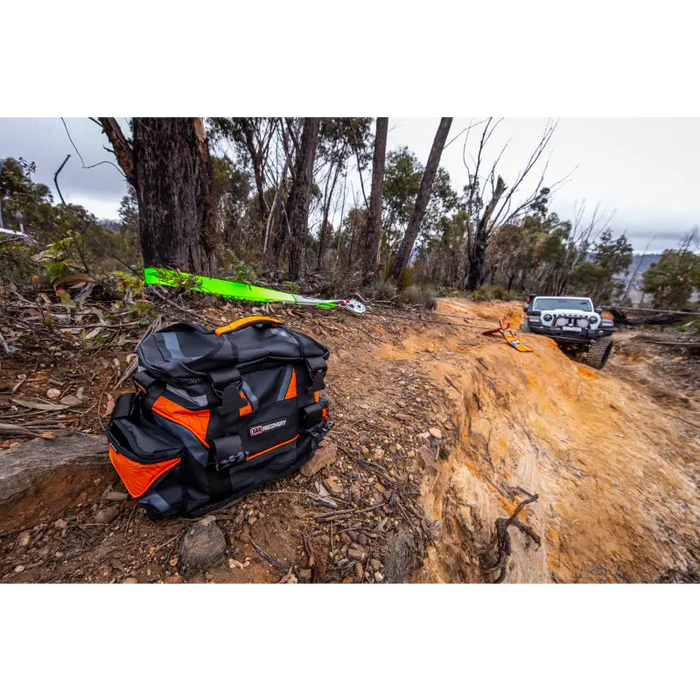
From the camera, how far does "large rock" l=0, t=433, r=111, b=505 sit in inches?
43.6

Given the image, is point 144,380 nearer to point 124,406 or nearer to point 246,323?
point 124,406

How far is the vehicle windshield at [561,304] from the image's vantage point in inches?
279

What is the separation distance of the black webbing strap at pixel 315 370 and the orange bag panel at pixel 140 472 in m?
0.71

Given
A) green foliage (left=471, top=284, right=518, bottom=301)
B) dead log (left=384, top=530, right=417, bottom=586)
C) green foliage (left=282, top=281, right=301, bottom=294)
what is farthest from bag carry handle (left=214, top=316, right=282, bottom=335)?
green foliage (left=471, top=284, right=518, bottom=301)

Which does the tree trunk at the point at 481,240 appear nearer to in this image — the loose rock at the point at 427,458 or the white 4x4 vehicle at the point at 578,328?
the white 4x4 vehicle at the point at 578,328

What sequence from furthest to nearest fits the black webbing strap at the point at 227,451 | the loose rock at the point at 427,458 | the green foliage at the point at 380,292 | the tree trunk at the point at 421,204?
the tree trunk at the point at 421,204
the green foliage at the point at 380,292
the loose rock at the point at 427,458
the black webbing strap at the point at 227,451

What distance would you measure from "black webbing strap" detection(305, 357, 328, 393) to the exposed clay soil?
0.44 m

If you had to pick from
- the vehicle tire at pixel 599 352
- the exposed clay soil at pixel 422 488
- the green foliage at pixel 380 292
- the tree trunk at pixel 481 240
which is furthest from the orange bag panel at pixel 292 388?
the tree trunk at pixel 481 240

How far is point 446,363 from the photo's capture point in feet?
11.8

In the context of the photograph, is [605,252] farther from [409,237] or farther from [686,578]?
[686,578]

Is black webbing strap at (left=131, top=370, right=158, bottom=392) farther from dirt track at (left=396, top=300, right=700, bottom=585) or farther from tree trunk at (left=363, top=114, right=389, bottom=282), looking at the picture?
tree trunk at (left=363, top=114, right=389, bottom=282)

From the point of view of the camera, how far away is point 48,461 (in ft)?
3.97

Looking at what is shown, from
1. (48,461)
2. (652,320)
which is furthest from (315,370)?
(652,320)
